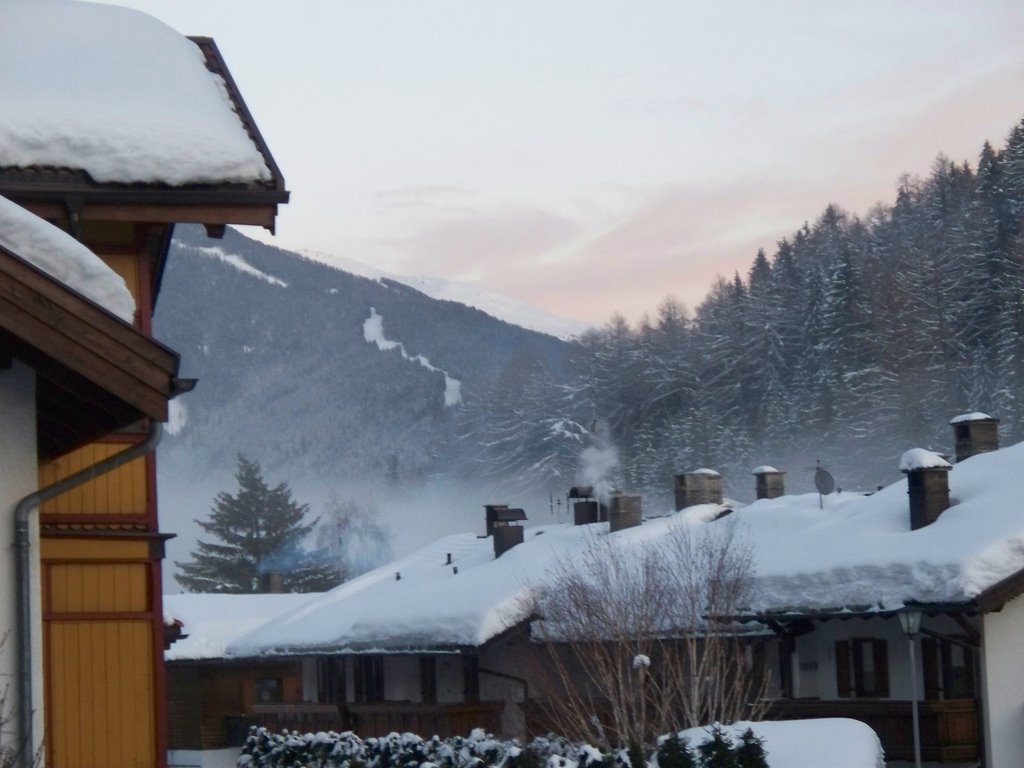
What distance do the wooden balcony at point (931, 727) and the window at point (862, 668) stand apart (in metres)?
1.01

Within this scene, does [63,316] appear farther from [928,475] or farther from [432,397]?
[432,397]

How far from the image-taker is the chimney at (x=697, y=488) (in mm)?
38562

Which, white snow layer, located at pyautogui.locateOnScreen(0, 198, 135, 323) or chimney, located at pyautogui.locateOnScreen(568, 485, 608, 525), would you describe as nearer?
white snow layer, located at pyautogui.locateOnScreen(0, 198, 135, 323)

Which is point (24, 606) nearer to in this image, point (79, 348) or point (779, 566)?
point (79, 348)

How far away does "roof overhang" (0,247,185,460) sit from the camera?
8.18 m

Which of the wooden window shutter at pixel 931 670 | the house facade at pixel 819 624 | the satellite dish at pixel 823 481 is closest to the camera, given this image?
the house facade at pixel 819 624

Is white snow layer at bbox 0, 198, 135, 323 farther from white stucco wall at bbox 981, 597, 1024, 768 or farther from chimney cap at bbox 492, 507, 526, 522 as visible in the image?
chimney cap at bbox 492, 507, 526, 522

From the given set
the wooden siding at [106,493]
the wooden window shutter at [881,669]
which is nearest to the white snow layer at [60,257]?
the wooden siding at [106,493]

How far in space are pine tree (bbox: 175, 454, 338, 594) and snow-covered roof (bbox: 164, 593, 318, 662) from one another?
3413cm

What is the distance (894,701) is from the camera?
28.2 metres

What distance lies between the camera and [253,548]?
97.6 meters

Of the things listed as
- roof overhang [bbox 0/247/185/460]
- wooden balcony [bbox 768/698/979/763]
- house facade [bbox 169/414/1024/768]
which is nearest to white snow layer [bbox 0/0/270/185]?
roof overhang [bbox 0/247/185/460]

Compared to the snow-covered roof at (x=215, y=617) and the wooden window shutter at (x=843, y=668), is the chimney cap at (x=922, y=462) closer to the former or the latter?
the wooden window shutter at (x=843, y=668)

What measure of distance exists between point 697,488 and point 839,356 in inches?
1709
